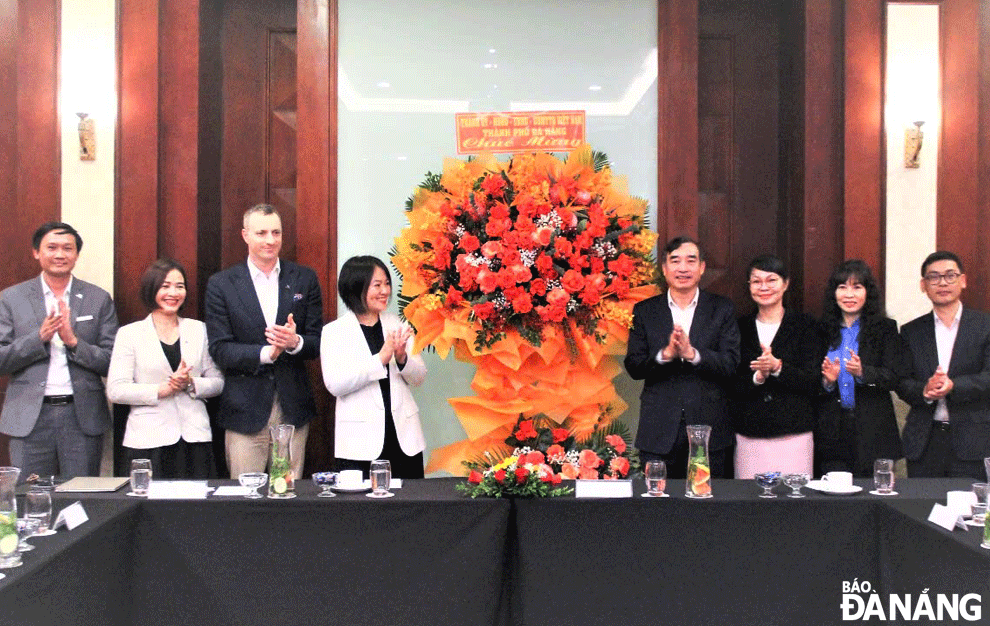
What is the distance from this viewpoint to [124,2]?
4488 millimetres

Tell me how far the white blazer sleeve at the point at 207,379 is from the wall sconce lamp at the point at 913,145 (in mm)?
3419

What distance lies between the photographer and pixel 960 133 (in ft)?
15.1

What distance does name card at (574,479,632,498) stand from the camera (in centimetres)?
286

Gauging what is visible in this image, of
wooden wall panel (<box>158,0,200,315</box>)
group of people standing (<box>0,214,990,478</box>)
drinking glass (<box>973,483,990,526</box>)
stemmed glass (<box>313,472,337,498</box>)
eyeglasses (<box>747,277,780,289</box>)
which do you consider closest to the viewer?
drinking glass (<box>973,483,990,526</box>)

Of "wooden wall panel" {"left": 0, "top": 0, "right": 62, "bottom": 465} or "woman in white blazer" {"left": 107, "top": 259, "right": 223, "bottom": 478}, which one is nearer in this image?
"woman in white blazer" {"left": 107, "top": 259, "right": 223, "bottom": 478}

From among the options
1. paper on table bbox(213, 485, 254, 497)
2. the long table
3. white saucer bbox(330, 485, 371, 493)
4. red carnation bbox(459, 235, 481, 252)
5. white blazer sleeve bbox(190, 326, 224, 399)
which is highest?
red carnation bbox(459, 235, 481, 252)

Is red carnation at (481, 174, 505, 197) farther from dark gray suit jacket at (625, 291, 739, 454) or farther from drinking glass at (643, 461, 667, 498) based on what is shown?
drinking glass at (643, 461, 667, 498)

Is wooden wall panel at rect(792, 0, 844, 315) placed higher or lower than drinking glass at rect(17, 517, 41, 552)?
higher

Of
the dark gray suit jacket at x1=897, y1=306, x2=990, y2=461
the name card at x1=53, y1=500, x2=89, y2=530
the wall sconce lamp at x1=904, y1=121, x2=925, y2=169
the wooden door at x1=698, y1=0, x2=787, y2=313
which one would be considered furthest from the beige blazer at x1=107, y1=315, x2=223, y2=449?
the wall sconce lamp at x1=904, y1=121, x2=925, y2=169

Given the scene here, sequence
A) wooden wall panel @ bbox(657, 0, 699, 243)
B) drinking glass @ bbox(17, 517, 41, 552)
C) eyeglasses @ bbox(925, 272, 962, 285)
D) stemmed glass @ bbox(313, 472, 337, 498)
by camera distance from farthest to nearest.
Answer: wooden wall panel @ bbox(657, 0, 699, 243), eyeglasses @ bbox(925, 272, 962, 285), stemmed glass @ bbox(313, 472, 337, 498), drinking glass @ bbox(17, 517, 41, 552)

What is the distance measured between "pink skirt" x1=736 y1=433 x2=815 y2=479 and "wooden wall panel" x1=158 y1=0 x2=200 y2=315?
2688 millimetres

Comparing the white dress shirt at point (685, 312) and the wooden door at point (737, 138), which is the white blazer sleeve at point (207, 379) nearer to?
the white dress shirt at point (685, 312)

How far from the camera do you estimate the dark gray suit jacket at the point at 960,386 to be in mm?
3910

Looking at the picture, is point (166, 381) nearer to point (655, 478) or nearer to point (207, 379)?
point (207, 379)
